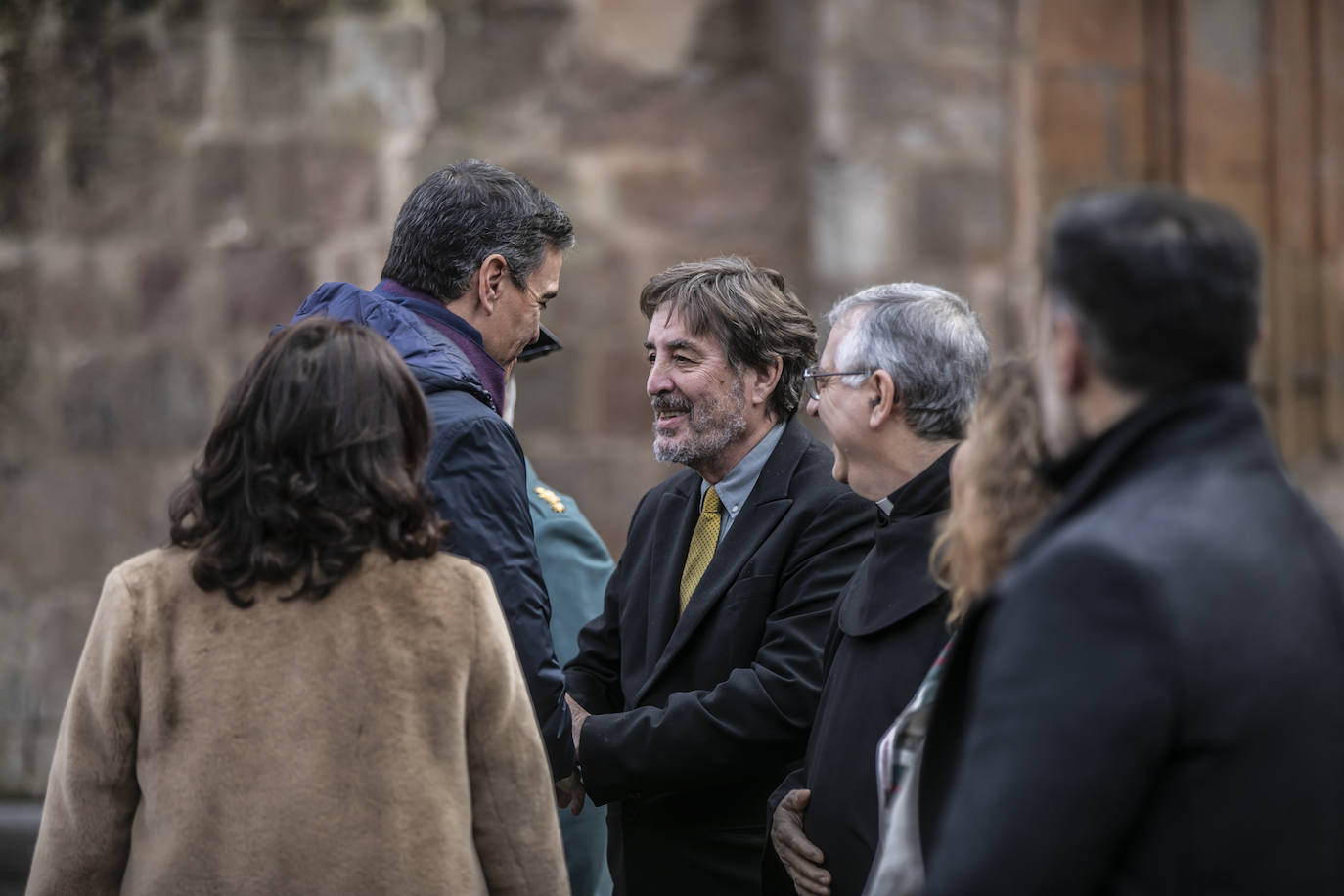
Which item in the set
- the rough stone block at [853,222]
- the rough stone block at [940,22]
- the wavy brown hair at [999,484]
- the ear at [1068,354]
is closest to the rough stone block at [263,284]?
the rough stone block at [853,222]

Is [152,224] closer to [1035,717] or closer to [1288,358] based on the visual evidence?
[1288,358]

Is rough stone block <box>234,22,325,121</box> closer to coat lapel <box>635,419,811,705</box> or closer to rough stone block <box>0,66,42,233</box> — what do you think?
rough stone block <box>0,66,42,233</box>

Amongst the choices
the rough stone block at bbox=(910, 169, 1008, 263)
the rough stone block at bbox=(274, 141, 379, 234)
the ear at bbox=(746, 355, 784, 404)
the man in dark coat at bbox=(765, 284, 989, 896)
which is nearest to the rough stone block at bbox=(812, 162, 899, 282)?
the rough stone block at bbox=(910, 169, 1008, 263)

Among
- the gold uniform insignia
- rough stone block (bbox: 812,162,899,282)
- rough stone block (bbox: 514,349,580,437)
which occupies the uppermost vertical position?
rough stone block (bbox: 812,162,899,282)

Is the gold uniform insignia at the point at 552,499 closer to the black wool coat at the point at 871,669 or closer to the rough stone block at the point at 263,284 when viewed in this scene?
the black wool coat at the point at 871,669

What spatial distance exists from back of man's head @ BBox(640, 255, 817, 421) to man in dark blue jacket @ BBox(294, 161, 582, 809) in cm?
27

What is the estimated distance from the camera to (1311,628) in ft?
4.81

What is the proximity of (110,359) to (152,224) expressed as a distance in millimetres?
541

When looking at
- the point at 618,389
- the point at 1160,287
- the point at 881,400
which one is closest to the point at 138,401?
the point at 618,389

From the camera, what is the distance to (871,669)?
2537mm

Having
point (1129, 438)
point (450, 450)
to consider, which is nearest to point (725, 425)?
point (450, 450)

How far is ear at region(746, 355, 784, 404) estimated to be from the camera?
336cm

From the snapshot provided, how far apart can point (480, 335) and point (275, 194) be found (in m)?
3.02

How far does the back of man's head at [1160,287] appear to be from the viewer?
1524 mm
